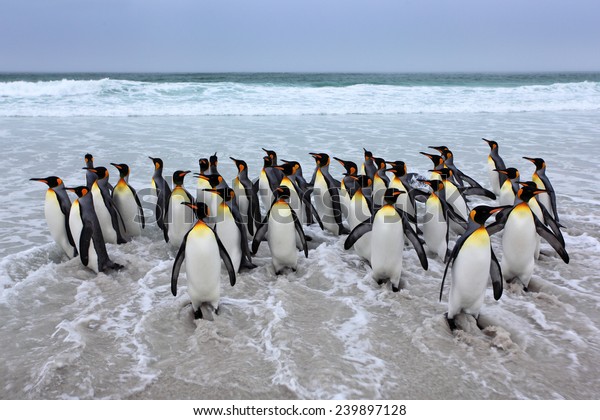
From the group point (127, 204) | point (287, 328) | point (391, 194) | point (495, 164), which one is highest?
point (391, 194)

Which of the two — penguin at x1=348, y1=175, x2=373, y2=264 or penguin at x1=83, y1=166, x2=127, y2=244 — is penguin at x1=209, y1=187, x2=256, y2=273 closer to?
penguin at x1=348, y1=175, x2=373, y2=264

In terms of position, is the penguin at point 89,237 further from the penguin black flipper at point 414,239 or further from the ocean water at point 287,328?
the penguin black flipper at point 414,239

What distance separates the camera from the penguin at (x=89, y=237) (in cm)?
394

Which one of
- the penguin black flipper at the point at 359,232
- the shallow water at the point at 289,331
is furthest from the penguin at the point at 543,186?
the penguin black flipper at the point at 359,232

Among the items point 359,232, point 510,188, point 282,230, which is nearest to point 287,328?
point 282,230

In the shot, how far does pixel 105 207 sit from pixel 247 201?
1.36m

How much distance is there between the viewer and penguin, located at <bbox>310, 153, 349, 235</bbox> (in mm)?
5172

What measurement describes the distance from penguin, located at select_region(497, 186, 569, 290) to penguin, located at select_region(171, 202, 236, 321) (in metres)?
2.17

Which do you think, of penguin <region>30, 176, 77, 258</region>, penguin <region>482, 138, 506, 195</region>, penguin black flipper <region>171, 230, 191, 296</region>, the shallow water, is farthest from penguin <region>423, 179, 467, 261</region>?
penguin <region>30, 176, 77, 258</region>

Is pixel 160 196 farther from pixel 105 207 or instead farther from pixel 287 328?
pixel 287 328

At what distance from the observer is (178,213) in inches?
181

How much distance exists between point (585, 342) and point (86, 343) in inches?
121

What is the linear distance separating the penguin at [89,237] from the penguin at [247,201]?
137cm

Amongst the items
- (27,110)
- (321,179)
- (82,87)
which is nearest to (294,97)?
(82,87)
